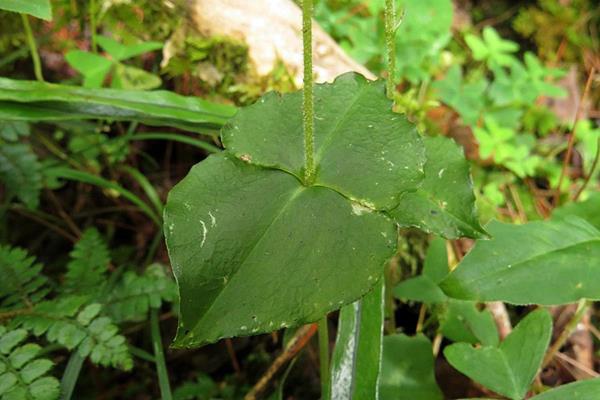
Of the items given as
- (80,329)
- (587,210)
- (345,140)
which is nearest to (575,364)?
(587,210)

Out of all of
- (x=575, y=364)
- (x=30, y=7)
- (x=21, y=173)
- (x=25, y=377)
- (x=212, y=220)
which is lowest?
(x=575, y=364)

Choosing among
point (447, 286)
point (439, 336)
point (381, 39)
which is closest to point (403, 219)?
point (447, 286)

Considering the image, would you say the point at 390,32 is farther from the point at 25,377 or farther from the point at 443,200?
the point at 25,377

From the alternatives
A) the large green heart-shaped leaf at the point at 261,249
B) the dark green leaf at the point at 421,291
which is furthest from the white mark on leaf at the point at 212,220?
the dark green leaf at the point at 421,291

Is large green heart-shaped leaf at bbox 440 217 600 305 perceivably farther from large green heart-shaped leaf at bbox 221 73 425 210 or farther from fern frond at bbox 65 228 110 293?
fern frond at bbox 65 228 110 293

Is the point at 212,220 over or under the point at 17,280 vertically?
over

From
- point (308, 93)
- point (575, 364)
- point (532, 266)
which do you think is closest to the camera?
point (308, 93)

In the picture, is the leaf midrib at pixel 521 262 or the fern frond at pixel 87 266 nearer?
the leaf midrib at pixel 521 262

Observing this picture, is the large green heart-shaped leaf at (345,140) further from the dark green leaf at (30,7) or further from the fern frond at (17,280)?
the fern frond at (17,280)
